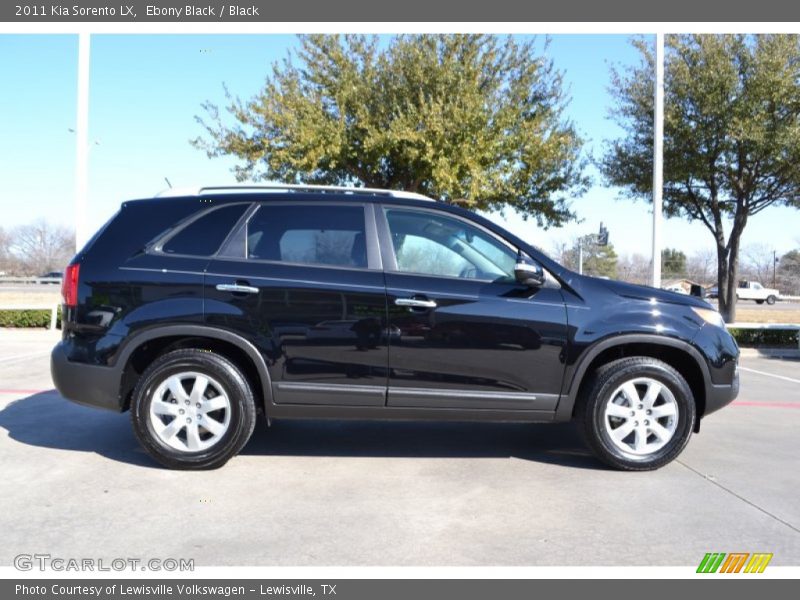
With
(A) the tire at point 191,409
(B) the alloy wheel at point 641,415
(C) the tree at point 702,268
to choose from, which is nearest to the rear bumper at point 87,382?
(A) the tire at point 191,409

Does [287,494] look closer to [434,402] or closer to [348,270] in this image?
[434,402]

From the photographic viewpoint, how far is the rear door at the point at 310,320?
14.7ft

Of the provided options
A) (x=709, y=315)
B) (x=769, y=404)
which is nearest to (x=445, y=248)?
(x=709, y=315)

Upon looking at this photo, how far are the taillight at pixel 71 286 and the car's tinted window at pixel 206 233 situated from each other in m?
0.64

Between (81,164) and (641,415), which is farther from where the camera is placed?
(81,164)

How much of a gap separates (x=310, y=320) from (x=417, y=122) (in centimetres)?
1018

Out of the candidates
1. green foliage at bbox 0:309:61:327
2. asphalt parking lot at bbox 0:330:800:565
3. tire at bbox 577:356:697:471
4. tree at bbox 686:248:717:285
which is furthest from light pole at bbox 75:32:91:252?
tree at bbox 686:248:717:285

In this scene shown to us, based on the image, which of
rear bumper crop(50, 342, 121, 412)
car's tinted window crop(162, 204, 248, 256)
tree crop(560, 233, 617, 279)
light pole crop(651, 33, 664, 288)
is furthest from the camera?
tree crop(560, 233, 617, 279)

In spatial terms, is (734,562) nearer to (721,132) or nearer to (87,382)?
(87,382)

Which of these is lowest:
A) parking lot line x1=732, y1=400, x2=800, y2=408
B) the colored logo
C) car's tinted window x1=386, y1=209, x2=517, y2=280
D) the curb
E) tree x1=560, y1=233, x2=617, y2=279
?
the colored logo

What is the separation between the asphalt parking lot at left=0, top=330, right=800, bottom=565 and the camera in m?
3.34

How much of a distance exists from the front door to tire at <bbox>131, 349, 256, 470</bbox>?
3.51 ft

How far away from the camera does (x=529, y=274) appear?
444 centimetres

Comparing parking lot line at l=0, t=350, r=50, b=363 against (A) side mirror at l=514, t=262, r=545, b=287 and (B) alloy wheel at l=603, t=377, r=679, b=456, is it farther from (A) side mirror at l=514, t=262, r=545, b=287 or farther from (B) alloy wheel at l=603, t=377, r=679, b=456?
(B) alloy wheel at l=603, t=377, r=679, b=456
